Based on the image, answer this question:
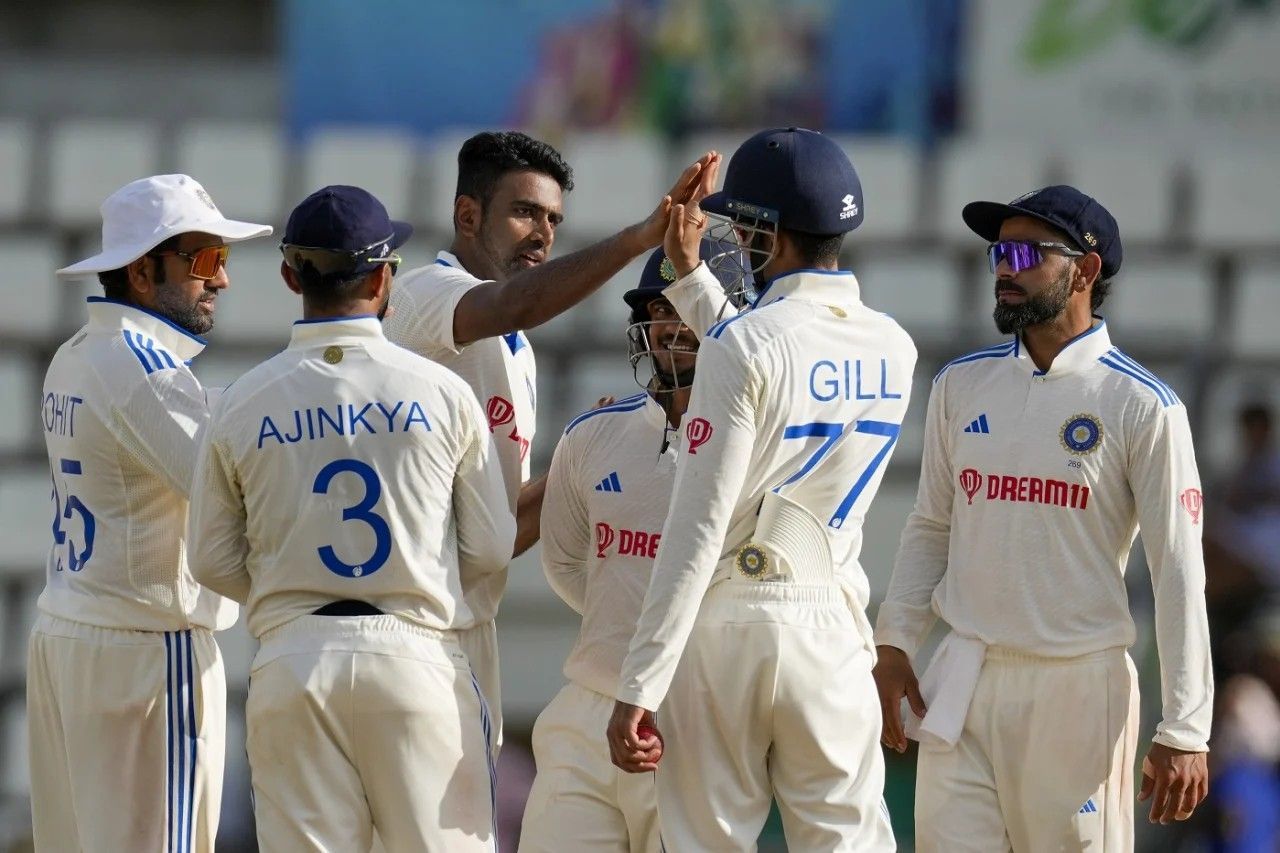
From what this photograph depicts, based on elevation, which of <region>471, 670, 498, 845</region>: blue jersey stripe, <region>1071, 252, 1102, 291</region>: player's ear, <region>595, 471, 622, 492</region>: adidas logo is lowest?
<region>471, 670, 498, 845</region>: blue jersey stripe

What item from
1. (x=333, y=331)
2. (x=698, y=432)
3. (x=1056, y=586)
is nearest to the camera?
(x=698, y=432)

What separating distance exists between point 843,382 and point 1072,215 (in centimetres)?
82

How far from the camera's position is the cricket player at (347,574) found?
11.0 ft

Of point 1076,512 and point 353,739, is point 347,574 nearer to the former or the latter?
point 353,739

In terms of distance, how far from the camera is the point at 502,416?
413 centimetres

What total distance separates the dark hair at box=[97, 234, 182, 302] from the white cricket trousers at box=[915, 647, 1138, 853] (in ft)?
5.89

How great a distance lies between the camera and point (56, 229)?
9.23m

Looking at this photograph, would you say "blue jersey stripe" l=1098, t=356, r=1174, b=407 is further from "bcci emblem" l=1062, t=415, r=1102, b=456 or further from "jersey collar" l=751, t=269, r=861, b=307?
"jersey collar" l=751, t=269, r=861, b=307

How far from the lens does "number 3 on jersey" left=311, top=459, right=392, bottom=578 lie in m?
3.38

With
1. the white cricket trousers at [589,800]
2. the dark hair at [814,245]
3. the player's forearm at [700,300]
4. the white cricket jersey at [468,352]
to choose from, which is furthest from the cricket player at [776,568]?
the white cricket jersey at [468,352]

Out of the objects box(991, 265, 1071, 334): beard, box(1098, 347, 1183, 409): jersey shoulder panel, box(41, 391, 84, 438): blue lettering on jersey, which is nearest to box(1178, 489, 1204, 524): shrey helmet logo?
box(1098, 347, 1183, 409): jersey shoulder panel

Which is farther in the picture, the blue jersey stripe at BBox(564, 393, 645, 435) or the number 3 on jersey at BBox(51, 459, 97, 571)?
the blue jersey stripe at BBox(564, 393, 645, 435)

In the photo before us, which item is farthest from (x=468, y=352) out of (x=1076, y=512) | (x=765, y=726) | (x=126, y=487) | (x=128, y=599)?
(x=1076, y=512)

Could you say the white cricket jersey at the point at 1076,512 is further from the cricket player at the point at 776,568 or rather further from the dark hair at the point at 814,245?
the dark hair at the point at 814,245
